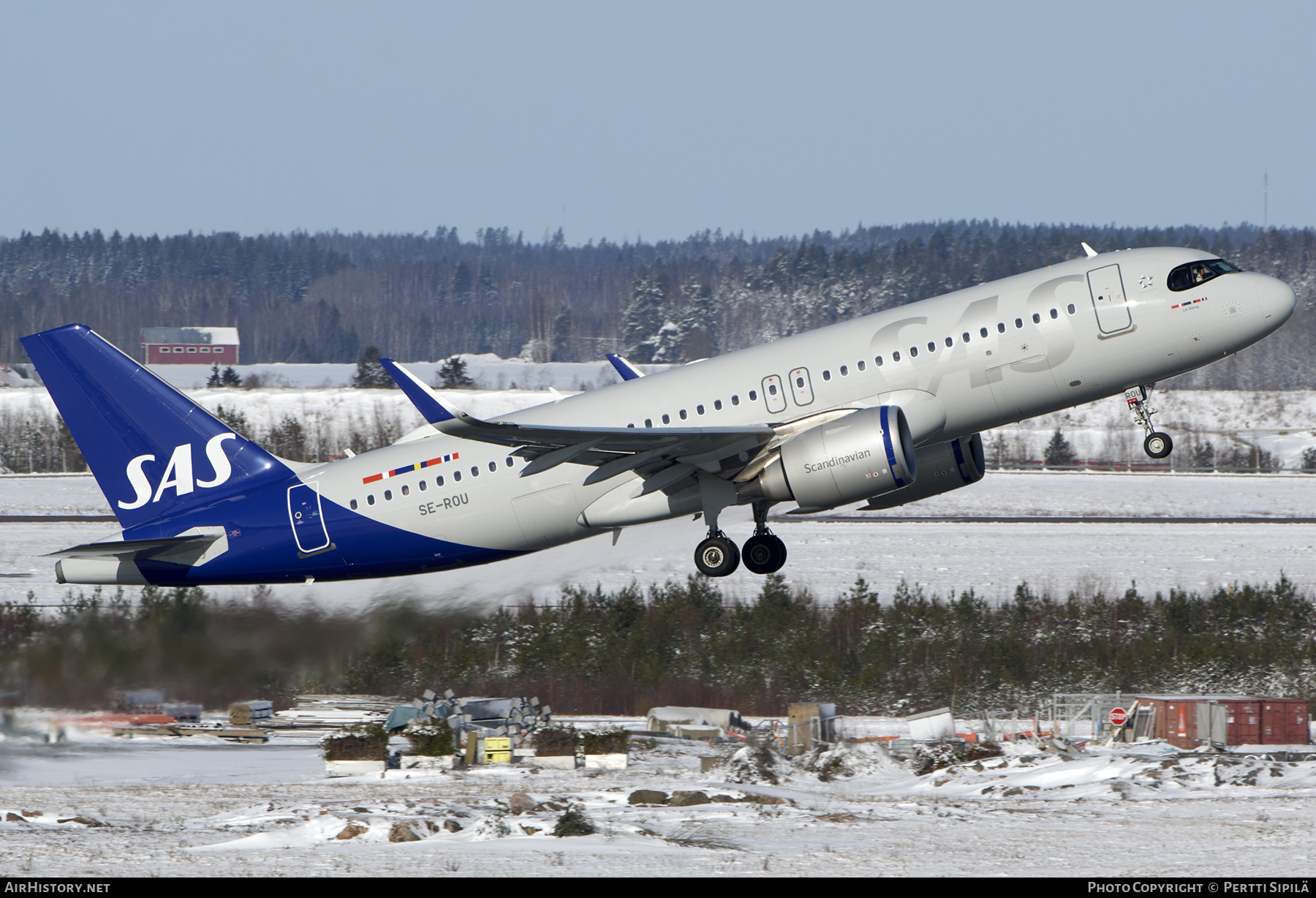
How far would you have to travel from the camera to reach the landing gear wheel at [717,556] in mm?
30422

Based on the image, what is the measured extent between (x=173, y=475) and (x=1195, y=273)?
21770mm

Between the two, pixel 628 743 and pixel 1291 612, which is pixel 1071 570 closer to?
pixel 1291 612

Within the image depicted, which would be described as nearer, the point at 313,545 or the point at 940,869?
the point at 940,869

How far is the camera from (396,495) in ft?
101

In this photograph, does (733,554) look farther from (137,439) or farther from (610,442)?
(137,439)

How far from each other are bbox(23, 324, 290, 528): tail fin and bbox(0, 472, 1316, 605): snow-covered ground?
24147mm

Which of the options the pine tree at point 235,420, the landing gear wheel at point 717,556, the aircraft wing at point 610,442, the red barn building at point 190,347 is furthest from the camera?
the red barn building at point 190,347

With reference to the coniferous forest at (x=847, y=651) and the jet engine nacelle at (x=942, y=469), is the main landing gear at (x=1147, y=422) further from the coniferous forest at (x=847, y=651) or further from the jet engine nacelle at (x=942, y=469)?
the coniferous forest at (x=847, y=651)

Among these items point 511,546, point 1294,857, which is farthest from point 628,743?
point 1294,857

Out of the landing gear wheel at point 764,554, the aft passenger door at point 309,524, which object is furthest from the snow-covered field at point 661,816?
the aft passenger door at point 309,524

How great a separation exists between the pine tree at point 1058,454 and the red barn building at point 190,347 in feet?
404

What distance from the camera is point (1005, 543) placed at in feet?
239

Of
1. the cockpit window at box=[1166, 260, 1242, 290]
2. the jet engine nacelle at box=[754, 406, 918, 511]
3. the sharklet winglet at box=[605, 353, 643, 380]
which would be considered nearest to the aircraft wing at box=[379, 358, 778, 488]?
the jet engine nacelle at box=[754, 406, 918, 511]

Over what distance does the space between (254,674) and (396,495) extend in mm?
10924
